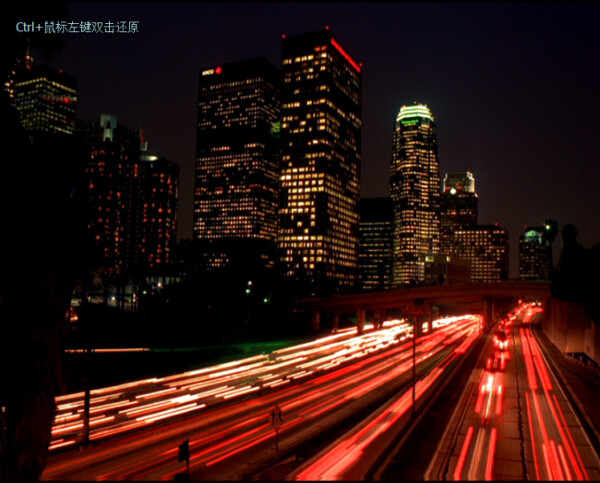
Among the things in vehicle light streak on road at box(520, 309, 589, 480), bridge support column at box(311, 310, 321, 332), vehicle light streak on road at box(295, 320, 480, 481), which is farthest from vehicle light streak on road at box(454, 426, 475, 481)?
bridge support column at box(311, 310, 321, 332)

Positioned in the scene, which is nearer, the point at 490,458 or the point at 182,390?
the point at 490,458

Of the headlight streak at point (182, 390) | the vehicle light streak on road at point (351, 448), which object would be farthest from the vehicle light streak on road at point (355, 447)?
the headlight streak at point (182, 390)

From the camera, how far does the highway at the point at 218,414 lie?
20.8 m

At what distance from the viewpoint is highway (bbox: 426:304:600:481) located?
2017 cm

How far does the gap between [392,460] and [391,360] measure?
39468 mm

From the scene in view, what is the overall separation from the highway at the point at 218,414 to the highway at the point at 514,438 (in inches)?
181

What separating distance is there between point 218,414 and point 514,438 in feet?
50.0

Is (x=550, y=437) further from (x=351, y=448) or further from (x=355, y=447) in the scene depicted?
(x=351, y=448)

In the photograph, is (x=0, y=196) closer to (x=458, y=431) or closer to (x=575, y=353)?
(x=458, y=431)

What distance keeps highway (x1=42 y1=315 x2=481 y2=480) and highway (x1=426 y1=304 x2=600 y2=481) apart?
15.0ft

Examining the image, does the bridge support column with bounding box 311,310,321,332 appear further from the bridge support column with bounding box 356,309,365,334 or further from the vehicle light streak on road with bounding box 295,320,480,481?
→ the vehicle light streak on road with bounding box 295,320,480,481

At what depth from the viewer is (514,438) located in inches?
1008

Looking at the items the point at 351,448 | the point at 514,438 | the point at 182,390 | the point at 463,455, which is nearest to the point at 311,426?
the point at 351,448

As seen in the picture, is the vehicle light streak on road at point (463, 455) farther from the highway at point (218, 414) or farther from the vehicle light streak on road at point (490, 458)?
the highway at point (218, 414)
